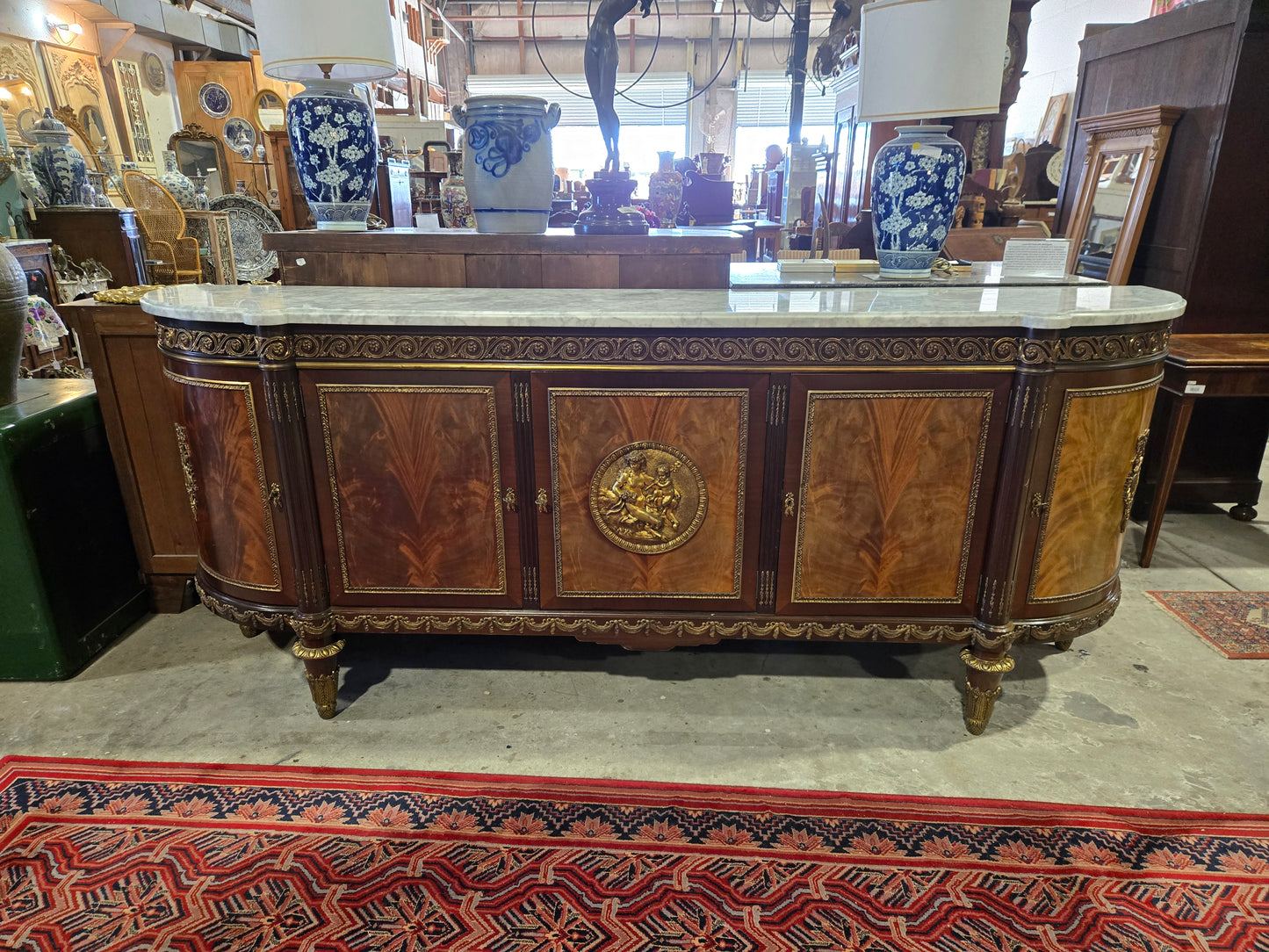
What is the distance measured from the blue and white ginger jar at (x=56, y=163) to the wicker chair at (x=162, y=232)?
0.60 meters

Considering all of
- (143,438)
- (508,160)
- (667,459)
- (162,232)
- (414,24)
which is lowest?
(143,438)

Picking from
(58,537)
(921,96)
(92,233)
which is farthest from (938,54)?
(92,233)

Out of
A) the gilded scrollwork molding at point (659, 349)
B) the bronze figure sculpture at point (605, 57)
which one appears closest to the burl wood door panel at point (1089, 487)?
the gilded scrollwork molding at point (659, 349)

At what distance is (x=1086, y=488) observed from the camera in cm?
174

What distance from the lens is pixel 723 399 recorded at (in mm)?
1706

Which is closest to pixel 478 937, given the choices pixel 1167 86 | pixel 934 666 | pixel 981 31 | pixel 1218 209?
pixel 934 666

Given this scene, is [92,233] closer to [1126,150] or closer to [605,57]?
[605,57]

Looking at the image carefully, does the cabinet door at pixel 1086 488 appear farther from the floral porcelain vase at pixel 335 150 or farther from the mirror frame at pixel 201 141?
the mirror frame at pixel 201 141

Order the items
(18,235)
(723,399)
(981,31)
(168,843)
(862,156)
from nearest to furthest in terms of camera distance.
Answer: (168,843), (723,399), (981,31), (862,156), (18,235)

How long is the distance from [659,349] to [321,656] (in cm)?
114

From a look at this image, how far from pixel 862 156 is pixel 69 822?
419cm

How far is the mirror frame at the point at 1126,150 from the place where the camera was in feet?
9.75

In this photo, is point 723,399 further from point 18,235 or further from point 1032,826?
point 18,235

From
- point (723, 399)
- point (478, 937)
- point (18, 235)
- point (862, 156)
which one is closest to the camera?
point (478, 937)
